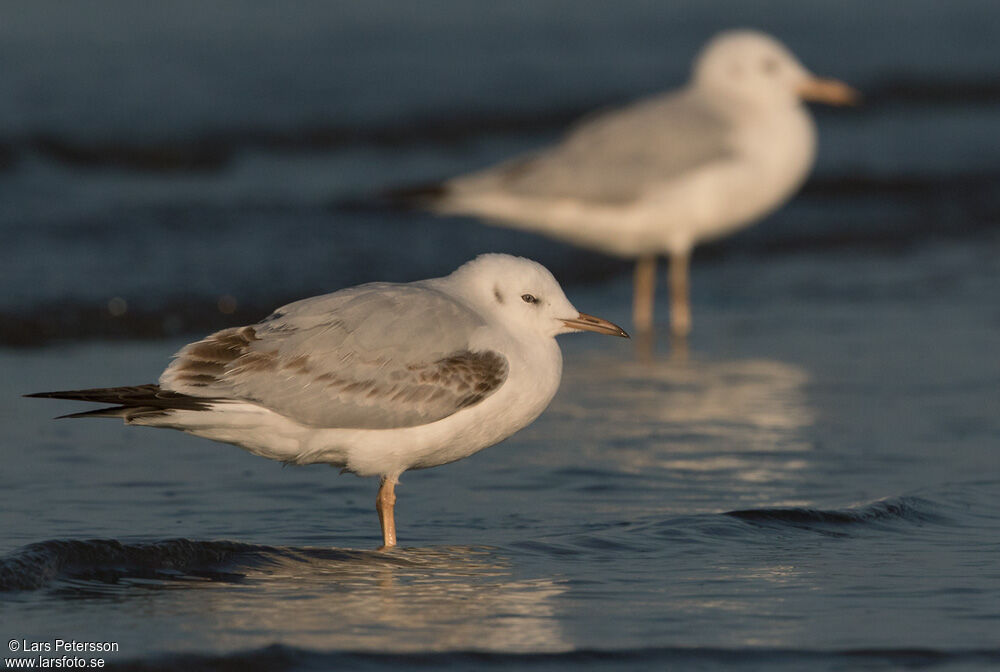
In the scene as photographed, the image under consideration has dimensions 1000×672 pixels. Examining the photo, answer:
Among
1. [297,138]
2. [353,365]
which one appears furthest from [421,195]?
[353,365]

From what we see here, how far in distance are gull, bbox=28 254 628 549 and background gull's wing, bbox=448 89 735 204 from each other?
4983 millimetres

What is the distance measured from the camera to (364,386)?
541cm

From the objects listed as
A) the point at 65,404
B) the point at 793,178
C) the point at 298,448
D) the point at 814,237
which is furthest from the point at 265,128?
the point at 298,448

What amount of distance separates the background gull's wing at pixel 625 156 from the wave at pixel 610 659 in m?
6.25

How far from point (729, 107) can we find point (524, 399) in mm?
5597

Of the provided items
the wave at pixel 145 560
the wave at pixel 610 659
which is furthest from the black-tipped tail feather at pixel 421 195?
the wave at pixel 610 659

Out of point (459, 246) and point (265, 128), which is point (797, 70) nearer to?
point (459, 246)

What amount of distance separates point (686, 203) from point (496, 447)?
387cm

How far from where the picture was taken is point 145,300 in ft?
32.0

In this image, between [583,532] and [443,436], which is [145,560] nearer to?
[443,436]

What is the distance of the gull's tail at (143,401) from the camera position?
5.09 m

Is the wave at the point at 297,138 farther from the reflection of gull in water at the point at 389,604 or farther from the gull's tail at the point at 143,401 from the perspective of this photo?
the reflection of gull in water at the point at 389,604

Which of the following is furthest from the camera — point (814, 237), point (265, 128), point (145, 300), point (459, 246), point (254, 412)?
point (265, 128)

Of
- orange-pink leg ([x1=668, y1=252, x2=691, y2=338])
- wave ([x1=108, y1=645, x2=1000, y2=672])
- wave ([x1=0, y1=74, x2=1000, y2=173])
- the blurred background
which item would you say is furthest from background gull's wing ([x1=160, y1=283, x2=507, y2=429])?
wave ([x1=0, y1=74, x2=1000, y2=173])
